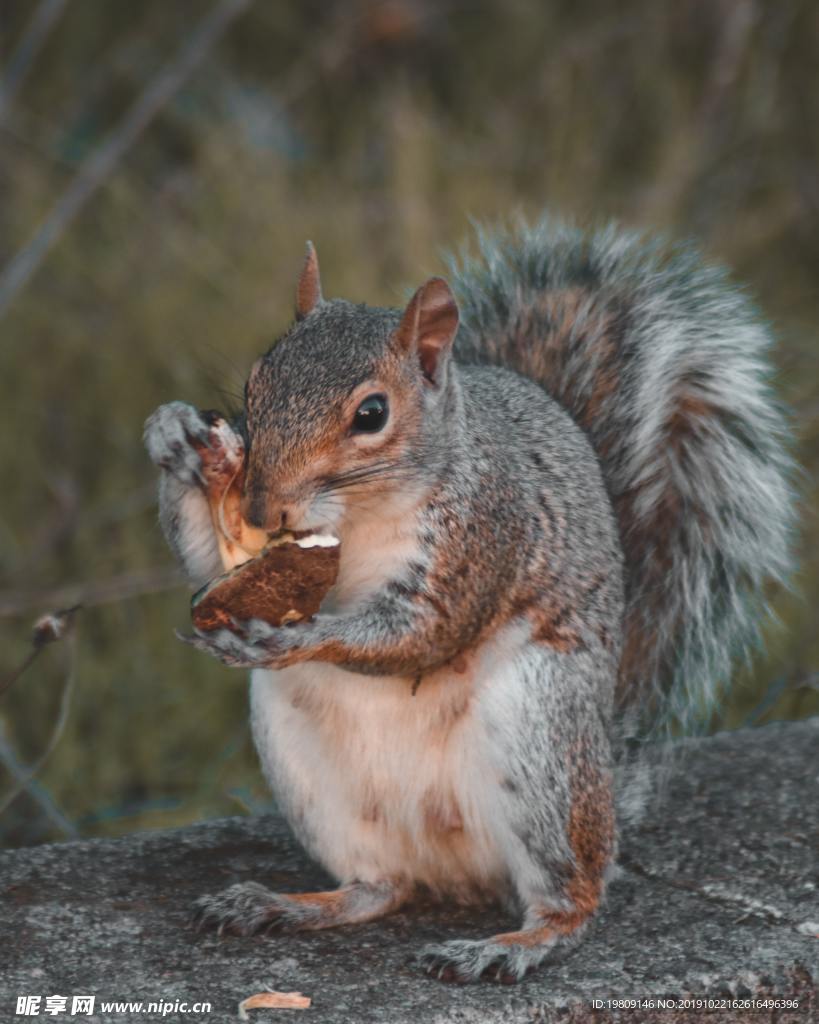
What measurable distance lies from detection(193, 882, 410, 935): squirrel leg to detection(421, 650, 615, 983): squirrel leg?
0.16 metres

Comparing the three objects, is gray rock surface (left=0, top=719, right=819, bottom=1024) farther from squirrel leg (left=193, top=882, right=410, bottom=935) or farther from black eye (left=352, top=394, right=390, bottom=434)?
black eye (left=352, top=394, right=390, bottom=434)

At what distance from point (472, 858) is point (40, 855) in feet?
1.79

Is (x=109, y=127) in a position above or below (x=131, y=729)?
above

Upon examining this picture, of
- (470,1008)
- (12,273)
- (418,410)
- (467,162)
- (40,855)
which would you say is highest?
(467,162)

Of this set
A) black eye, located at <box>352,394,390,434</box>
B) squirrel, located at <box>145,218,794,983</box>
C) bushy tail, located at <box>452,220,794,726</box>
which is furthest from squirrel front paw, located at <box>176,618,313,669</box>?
bushy tail, located at <box>452,220,794,726</box>

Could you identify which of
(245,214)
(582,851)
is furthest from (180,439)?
(245,214)

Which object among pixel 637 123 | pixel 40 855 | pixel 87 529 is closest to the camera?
pixel 40 855

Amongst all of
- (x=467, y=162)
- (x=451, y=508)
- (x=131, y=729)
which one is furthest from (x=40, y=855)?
(x=467, y=162)

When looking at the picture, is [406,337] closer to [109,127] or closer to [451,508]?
[451,508]

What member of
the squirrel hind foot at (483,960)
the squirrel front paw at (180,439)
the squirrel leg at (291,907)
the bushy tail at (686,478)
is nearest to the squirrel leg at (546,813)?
the squirrel hind foot at (483,960)

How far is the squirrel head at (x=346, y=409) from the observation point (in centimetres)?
171

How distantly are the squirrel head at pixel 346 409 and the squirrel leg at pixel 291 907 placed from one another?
1.52 feet

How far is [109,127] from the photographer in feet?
16.6

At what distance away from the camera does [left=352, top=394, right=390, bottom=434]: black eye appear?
1770mm
